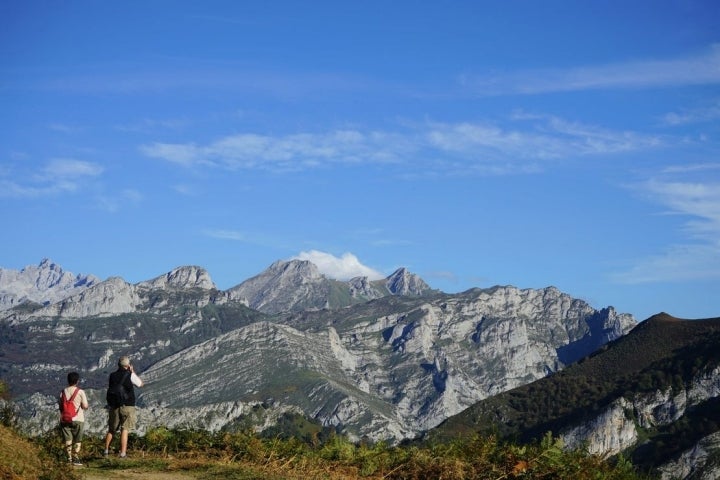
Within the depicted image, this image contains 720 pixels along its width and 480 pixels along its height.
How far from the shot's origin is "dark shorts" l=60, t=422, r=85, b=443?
80.3 ft

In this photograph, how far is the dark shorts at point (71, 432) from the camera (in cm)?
2447

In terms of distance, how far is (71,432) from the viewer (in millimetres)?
24578

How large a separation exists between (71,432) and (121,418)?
171 centimetres

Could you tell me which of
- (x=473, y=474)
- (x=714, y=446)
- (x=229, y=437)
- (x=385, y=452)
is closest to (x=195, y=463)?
(x=229, y=437)

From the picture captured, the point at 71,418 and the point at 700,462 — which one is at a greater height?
the point at 71,418

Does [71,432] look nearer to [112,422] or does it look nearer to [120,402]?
[112,422]

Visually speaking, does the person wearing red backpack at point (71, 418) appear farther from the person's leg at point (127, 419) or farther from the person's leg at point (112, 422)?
the person's leg at point (127, 419)

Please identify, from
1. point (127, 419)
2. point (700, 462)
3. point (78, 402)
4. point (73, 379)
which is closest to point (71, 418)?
point (78, 402)

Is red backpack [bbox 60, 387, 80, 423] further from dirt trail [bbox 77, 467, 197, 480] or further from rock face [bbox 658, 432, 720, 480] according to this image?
rock face [bbox 658, 432, 720, 480]

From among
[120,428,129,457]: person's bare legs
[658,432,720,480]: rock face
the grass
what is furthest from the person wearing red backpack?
[658,432,720,480]: rock face

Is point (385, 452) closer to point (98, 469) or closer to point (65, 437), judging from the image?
point (98, 469)

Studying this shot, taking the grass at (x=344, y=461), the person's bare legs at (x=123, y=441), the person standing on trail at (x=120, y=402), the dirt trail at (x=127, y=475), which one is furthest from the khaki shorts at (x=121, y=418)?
the dirt trail at (x=127, y=475)

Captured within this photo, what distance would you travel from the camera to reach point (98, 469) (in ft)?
72.2

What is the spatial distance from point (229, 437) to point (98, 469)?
4312mm
